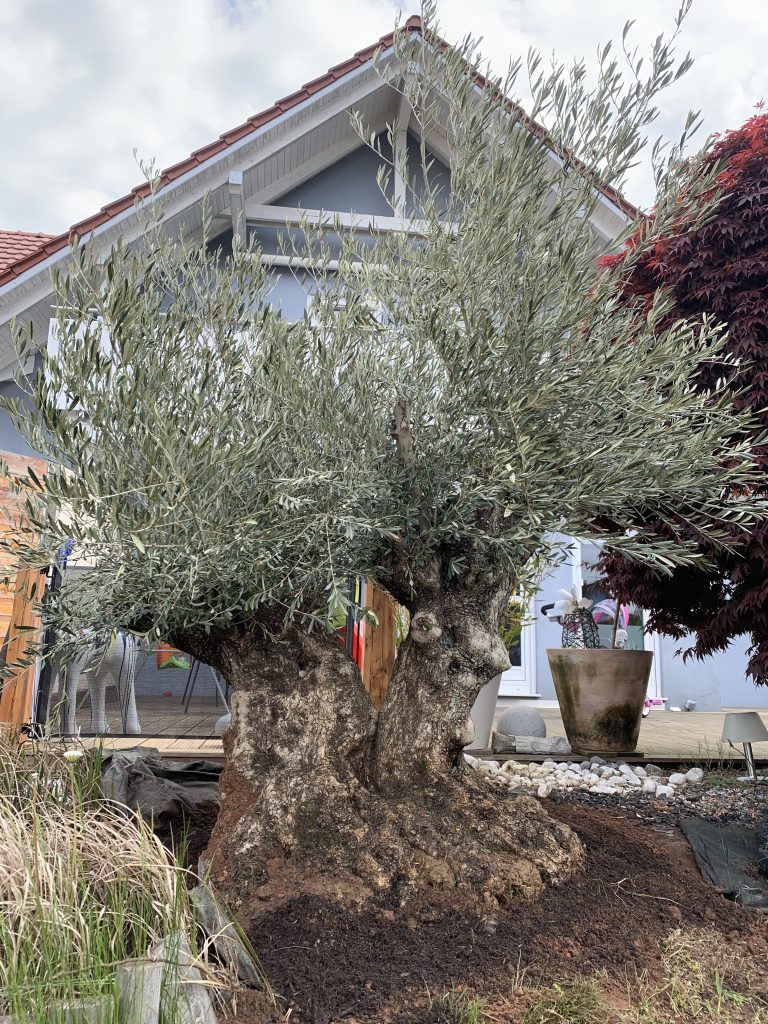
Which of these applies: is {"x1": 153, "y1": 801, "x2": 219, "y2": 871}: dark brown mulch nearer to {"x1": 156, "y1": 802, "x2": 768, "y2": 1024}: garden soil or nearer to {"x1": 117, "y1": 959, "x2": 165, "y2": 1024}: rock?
{"x1": 156, "y1": 802, "x2": 768, "y2": 1024}: garden soil

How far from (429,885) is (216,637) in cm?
141

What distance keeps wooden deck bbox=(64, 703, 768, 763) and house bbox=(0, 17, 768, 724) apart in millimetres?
960

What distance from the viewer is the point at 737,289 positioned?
471 cm

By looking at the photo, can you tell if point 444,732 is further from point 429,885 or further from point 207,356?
point 207,356

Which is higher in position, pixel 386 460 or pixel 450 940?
pixel 386 460

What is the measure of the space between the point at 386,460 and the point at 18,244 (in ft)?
32.0

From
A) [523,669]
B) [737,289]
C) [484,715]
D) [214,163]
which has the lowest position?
[484,715]

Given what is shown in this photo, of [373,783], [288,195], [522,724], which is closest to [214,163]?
[288,195]

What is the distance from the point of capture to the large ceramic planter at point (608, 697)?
6457 millimetres

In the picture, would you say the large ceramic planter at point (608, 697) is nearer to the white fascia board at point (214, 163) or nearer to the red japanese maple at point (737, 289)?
the red japanese maple at point (737, 289)

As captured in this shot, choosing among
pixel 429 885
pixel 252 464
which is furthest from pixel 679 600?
pixel 252 464

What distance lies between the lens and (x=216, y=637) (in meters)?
3.43

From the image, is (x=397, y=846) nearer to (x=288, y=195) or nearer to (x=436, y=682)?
(x=436, y=682)

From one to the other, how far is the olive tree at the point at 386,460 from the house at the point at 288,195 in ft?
12.9
